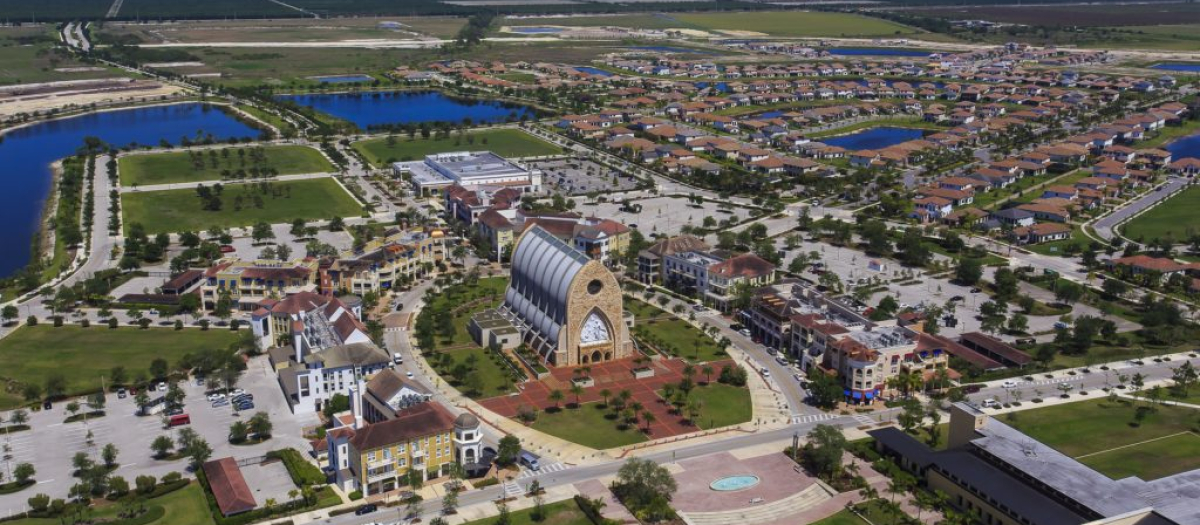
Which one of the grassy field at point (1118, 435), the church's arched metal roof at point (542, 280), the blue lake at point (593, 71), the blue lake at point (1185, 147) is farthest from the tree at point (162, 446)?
the blue lake at point (593, 71)

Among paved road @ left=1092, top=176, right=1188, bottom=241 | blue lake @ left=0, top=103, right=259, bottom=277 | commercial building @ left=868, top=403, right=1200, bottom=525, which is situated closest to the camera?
commercial building @ left=868, top=403, right=1200, bottom=525

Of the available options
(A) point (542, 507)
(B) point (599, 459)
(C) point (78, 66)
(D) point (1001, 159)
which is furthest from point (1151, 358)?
(C) point (78, 66)

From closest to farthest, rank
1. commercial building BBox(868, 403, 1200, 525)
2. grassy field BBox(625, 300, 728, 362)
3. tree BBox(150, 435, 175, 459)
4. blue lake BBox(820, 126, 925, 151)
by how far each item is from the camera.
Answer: commercial building BBox(868, 403, 1200, 525) < tree BBox(150, 435, 175, 459) < grassy field BBox(625, 300, 728, 362) < blue lake BBox(820, 126, 925, 151)

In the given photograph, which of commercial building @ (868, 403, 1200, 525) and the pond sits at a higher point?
the pond

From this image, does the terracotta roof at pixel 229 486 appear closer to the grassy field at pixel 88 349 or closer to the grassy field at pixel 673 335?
the grassy field at pixel 88 349

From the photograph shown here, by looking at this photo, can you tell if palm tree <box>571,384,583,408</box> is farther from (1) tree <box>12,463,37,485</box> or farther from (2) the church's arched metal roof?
(1) tree <box>12,463,37,485</box>

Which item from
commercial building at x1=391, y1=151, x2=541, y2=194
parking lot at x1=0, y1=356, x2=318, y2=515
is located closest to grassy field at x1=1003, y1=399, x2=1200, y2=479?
parking lot at x1=0, y1=356, x2=318, y2=515

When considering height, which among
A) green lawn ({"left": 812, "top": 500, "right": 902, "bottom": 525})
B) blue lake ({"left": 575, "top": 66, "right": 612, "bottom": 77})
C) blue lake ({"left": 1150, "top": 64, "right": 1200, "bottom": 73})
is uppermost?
blue lake ({"left": 1150, "top": 64, "right": 1200, "bottom": 73})
